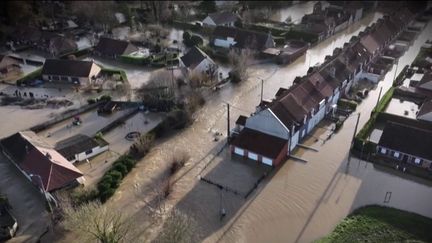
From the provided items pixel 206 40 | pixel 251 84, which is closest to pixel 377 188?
pixel 251 84

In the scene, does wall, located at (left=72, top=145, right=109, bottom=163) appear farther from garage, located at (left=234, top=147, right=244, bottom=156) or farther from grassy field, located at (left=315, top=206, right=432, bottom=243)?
grassy field, located at (left=315, top=206, right=432, bottom=243)

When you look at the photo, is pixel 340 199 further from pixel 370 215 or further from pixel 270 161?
pixel 270 161

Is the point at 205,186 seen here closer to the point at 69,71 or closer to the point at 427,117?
the point at 427,117

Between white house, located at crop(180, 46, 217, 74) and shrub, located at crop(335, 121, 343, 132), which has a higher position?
white house, located at crop(180, 46, 217, 74)

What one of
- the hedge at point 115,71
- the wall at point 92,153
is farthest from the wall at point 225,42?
the wall at point 92,153

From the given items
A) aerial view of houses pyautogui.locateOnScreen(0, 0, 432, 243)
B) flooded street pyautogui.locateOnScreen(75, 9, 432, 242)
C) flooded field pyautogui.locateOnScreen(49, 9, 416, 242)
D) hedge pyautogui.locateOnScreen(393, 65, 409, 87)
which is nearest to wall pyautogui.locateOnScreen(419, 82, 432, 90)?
aerial view of houses pyautogui.locateOnScreen(0, 0, 432, 243)

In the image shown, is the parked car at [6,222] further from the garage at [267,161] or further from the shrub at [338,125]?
the shrub at [338,125]

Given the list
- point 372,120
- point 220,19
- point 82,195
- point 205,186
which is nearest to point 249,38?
point 220,19
